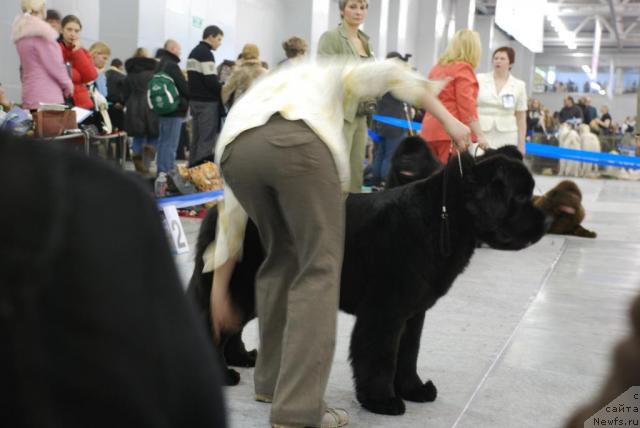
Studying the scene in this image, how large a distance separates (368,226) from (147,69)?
7.88m

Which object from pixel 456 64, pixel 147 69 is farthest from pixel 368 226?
pixel 147 69

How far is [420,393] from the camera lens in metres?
3.26

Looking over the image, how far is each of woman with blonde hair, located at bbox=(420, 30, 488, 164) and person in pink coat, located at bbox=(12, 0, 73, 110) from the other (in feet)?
10.2

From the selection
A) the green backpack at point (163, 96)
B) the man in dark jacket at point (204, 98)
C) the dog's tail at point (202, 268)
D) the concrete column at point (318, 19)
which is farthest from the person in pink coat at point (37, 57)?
the concrete column at point (318, 19)

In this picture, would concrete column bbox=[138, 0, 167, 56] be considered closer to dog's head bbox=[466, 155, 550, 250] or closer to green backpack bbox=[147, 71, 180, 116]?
green backpack bbox=[147, 71, 180, 116]

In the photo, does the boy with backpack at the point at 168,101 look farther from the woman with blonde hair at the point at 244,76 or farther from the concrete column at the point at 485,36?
the concrete column at the point at 485,36

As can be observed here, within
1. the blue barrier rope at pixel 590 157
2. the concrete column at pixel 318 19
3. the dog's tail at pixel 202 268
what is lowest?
the dog's tail at pixel 202 268

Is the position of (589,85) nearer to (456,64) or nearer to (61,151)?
(456,64)

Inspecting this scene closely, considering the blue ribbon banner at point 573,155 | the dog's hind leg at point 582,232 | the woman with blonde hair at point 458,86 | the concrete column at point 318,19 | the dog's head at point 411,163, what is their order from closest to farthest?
1. the dog's head at point 411,163
2. the woman with blonde hair at point 458,86
3. the dog's hind leg at point 582,232
4. the blue ribbon banner at point 573,155
5. the concrete column at point 318,19

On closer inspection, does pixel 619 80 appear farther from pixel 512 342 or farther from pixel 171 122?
pixel 512 342

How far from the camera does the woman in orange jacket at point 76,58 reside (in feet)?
25.6

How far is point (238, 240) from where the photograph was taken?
9.57 feet

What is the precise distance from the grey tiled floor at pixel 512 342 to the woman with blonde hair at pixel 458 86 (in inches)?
40.3

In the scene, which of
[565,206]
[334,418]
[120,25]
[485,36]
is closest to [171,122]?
[565,206]
